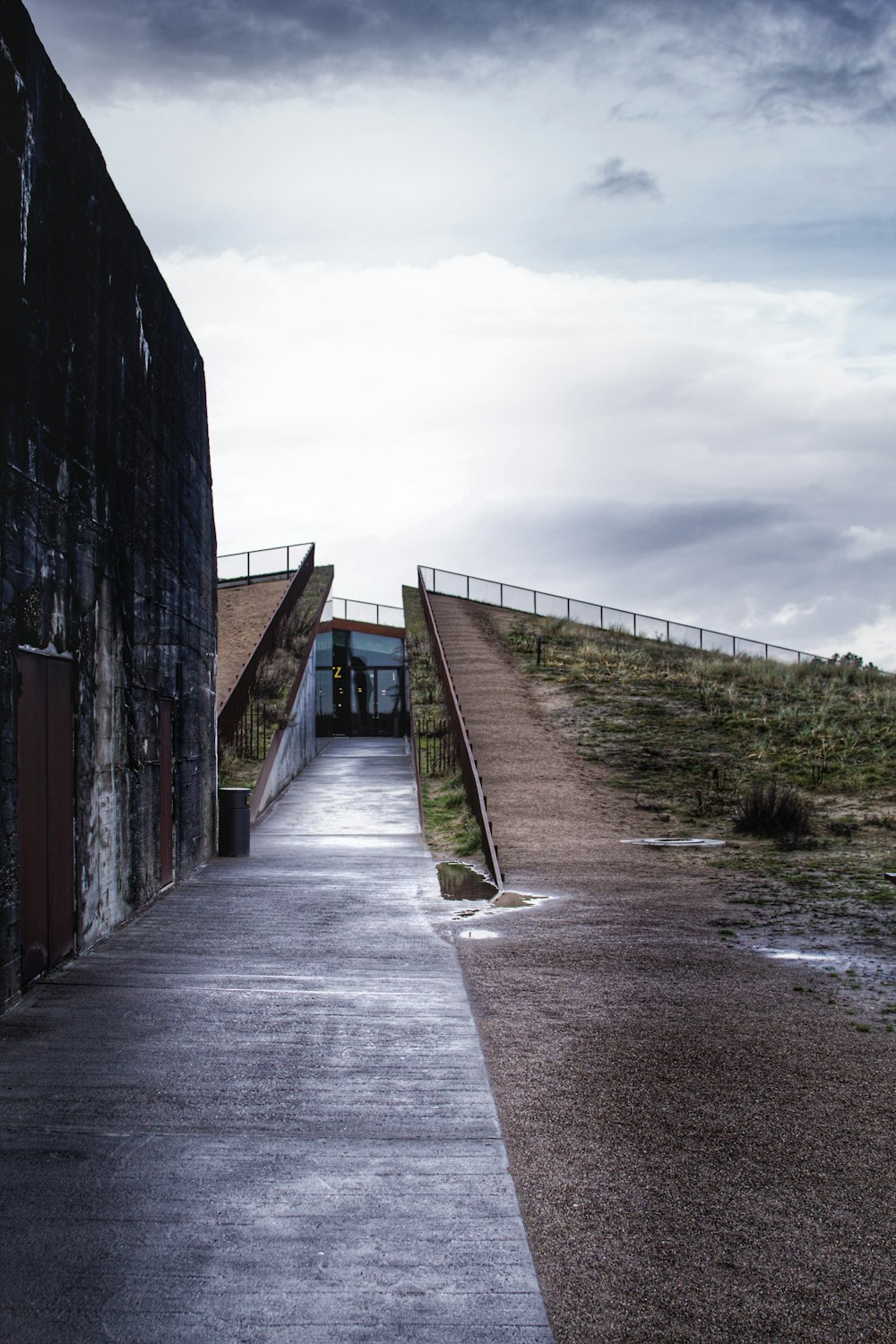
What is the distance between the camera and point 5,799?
7.05m

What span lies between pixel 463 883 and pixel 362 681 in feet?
116

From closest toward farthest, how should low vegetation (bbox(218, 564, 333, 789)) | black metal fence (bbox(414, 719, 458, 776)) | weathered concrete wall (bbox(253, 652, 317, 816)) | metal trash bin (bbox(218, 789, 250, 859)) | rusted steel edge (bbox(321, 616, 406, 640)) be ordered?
metal trash bin (bbox(218, 789, 250, 859)) < low vegetation (bbox(218, 564, 333, 789)) < weathered concrete wall (bbox(253, 652, 317, 816)) < black metal fence (bbox(414, 719, 458, 776)) < rusted steel edge (bbox(321, 616, 406, 640))

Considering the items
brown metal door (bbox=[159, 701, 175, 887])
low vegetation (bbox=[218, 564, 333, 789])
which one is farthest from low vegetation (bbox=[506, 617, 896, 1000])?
low vegetation (bbox=[218, 564, 333, 789])

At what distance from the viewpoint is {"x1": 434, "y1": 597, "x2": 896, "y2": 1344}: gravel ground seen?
11.9 ft

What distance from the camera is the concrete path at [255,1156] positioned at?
354 cm

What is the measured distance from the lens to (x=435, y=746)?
27.4 metres

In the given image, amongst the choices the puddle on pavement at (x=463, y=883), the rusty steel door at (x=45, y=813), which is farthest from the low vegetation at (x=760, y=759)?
the rusty steel door at (x=45, y=813)

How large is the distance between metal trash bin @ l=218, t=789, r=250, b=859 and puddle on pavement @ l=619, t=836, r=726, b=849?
5.93 metres

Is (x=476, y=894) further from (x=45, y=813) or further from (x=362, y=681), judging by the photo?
(x=362, y=681)

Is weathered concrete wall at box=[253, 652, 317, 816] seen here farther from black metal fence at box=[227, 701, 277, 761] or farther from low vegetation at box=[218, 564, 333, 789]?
black metal fence at box=[227, 701, 277, 761]

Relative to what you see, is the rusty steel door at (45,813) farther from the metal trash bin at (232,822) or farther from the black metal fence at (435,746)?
the black metal fence at (435,746)

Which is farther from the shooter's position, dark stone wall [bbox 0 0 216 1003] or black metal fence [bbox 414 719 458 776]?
black metal fence [bbox 414 719 458 776]

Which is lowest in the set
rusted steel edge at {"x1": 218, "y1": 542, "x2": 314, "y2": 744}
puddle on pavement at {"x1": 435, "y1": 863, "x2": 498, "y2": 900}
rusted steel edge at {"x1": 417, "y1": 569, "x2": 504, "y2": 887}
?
puddle on pavement at {"x1": 435, "y1": 863, "x2": 498, "y2": 900}

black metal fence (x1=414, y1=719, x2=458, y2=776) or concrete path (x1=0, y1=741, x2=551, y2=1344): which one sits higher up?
black metal fence (x1=414, y1=719, x2=458, y2=776)
